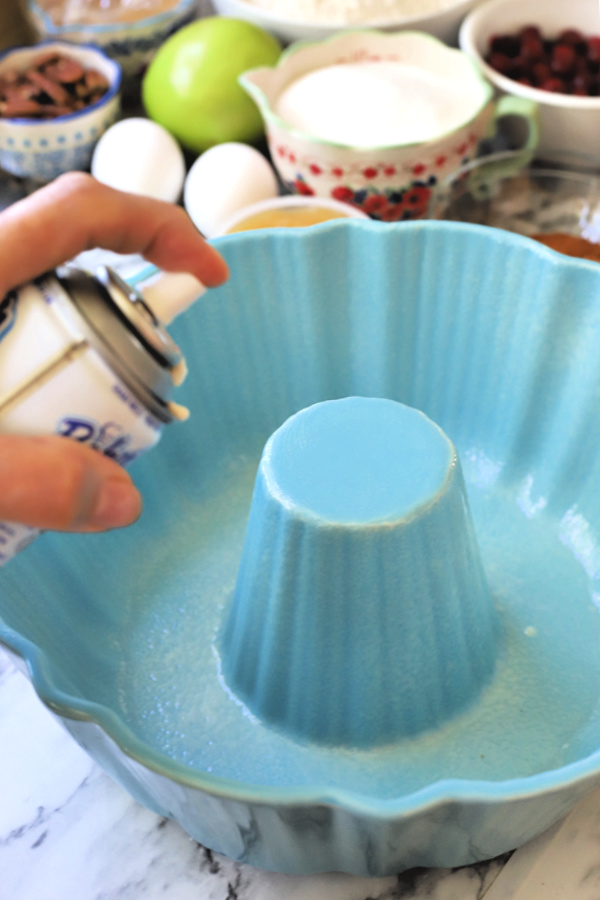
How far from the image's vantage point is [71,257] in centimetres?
32

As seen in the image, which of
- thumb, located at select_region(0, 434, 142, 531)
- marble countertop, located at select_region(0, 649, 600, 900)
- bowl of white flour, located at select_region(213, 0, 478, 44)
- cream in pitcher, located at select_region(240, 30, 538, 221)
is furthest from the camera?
bowl of white flour, located at select_region(213, 0, 478, 44)

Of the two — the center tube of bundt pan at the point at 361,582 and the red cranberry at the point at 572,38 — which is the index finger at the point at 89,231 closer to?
the center tube of bundt pan at the point at 361,582

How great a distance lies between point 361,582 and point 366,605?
14mm

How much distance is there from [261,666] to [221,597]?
3.0 inches

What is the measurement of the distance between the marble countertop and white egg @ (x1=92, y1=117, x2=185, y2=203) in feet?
1.46

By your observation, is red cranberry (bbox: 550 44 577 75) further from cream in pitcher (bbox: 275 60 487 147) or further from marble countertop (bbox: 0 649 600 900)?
marble countertop (bbox: 0 649 600 900)

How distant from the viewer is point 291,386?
0.57m

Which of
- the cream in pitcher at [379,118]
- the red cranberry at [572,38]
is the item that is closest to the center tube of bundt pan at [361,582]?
the cream in pitcher at [379,118]

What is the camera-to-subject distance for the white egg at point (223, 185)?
67 cm

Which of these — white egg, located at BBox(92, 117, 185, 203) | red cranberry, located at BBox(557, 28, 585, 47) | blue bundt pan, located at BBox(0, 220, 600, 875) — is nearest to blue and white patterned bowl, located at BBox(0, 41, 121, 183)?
white egg, located at BBox(92, 117, 185, 203)

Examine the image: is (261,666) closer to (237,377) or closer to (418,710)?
(418,710)

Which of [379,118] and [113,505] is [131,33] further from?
[113,505]

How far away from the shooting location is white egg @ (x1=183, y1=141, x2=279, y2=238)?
669mm

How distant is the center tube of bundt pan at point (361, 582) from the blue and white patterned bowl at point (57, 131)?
0.41 metres
